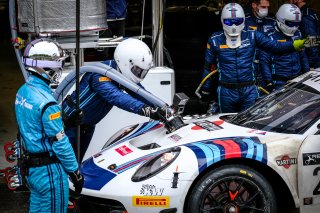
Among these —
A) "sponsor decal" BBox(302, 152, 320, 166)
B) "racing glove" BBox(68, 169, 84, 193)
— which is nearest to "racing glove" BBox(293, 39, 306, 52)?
"sponsor decal" BBox(302, 152, 320, 166)

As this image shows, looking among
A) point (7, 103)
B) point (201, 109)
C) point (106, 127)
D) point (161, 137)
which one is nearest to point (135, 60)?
point (161, 137)

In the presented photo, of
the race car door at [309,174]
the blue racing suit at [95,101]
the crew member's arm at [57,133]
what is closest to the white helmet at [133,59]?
the blue racing suit at [95,101]

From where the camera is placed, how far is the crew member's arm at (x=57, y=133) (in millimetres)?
4590

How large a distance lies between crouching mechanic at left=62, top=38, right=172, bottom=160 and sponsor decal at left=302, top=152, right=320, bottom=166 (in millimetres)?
1350

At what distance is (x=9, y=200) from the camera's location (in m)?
6.77

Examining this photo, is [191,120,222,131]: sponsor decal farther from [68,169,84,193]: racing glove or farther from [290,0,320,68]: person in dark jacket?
[290,0,320,68]: person in dark jacket

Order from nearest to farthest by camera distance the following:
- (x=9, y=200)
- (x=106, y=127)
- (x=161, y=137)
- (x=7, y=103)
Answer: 1. (x=161, y=137)
2. (x=9, y=200)
3. (x=106, y=127)
4. (x=7, y=103)

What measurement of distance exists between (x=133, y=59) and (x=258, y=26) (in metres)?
3.18

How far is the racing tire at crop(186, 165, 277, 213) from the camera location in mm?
5242

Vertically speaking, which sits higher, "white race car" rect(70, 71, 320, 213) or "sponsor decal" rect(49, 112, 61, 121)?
"sponsor decal" rect(49, 112, 61, 121)

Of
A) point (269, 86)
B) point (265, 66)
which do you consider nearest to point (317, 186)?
point (269, 86)

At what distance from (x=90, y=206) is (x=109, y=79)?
49.5 inches

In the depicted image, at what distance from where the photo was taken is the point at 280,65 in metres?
8.21

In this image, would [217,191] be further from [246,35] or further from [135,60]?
[246,35]
